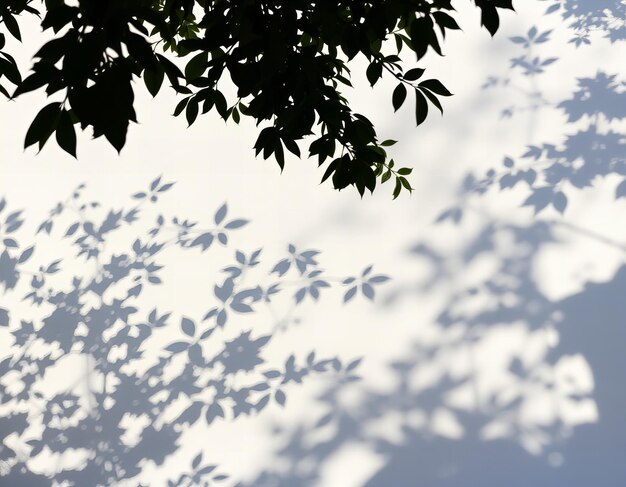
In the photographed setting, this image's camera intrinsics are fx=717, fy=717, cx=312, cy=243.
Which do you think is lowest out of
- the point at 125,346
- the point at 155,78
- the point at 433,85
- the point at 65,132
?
the point at 65,132

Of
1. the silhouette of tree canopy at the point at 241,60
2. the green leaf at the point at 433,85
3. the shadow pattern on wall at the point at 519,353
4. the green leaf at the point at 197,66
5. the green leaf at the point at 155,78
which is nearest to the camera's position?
the silhouette of tree canopy at the point at 241,60

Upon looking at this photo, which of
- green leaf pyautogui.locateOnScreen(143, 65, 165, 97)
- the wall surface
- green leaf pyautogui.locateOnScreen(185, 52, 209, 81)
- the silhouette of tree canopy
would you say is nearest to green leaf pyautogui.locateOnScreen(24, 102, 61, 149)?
the silhouette of tree canopy

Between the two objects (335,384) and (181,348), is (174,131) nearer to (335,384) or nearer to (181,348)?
(181,348)

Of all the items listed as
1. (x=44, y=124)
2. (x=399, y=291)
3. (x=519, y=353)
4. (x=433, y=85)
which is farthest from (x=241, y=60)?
(x=519, y=353)

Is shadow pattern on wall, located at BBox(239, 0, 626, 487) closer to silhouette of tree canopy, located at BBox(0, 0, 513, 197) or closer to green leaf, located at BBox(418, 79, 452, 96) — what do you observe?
silhouette of tree canopy, located at BBox(0, 0, 513, 197)

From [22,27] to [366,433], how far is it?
253 cm

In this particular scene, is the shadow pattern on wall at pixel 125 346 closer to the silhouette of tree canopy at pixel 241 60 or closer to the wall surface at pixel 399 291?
the wall surface at pixel 399 291

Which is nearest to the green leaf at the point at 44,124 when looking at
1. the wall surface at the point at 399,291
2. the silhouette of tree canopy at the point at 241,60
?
the silhouette of tree canopy at the point at 241,60

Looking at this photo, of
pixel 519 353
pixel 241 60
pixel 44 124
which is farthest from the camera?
pixel 519 353

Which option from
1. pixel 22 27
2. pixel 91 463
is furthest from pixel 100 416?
pixel 22 27

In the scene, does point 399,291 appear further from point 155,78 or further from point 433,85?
point 155,78

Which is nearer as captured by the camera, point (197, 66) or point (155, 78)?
point (155, 78)

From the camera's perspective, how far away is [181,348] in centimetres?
340

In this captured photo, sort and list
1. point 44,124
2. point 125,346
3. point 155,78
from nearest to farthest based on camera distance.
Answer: point 44,124, point 155,78, point 125,346
